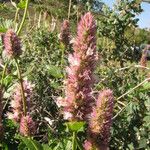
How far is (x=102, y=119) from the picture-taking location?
2166 mm

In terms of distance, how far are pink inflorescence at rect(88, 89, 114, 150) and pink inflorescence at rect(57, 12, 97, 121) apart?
0.22 ft

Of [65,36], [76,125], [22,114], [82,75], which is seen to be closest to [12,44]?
[22,114]

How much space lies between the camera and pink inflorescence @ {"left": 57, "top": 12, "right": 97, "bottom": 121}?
2236 mm

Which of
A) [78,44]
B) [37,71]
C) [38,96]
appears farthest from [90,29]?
[37,71]

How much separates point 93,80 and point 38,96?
1.56 m

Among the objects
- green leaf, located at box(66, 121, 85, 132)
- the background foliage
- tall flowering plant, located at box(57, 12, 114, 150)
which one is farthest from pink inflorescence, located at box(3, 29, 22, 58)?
green leaf, located at box(66, 121, 85, 132)

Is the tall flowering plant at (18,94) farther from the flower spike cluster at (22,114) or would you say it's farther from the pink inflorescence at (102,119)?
the pink inflorescence at (102,119)

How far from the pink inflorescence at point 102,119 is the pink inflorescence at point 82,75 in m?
0.07

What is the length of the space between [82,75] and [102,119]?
0.23 metres

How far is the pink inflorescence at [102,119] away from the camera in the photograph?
2148mm

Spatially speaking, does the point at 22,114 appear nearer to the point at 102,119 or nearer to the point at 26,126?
the point at 26,126

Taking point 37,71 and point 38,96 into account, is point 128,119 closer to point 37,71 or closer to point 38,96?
point 38,96

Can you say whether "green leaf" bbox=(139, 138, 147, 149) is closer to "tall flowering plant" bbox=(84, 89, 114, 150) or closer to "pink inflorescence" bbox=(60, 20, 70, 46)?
"tall flowering plant" bbox=(84, 89, 114, 150)

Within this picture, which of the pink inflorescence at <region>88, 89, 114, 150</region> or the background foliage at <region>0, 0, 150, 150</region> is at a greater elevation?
the pink inflorescence at <region>88, 89, 114, 150</region>
